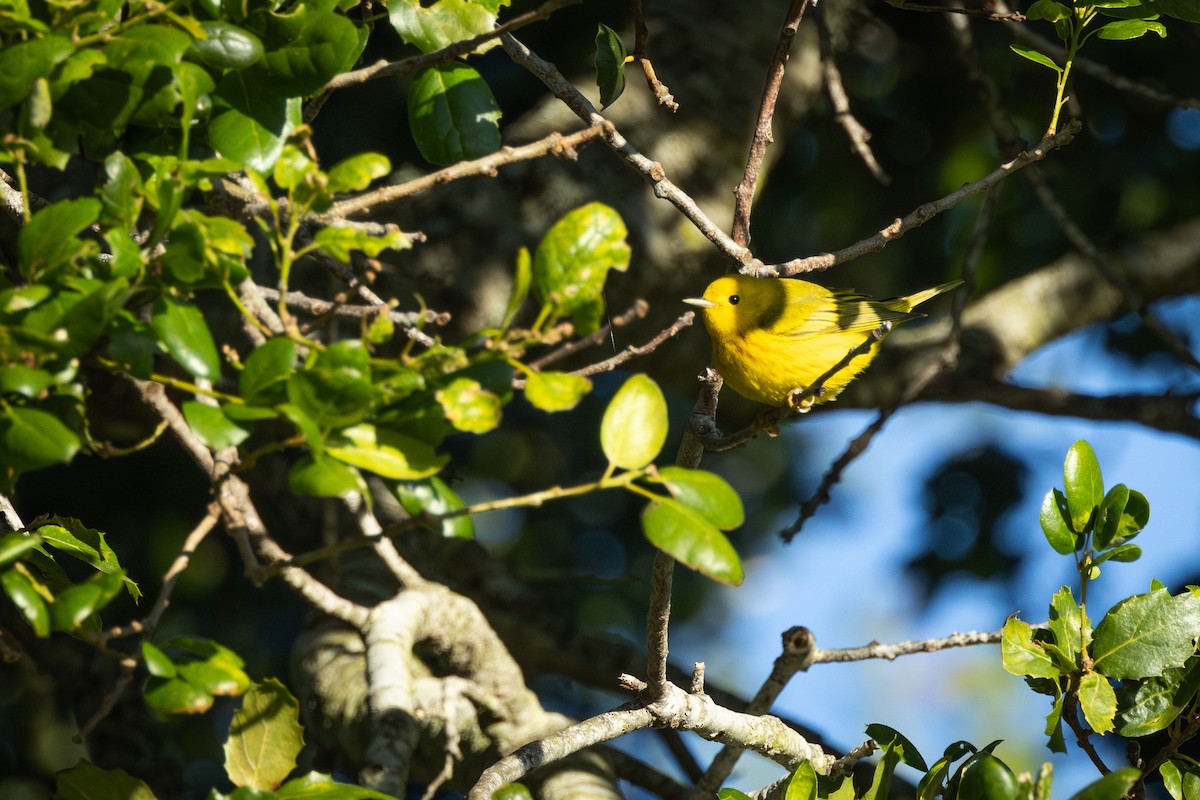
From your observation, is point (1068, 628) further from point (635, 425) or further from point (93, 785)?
point (93, 785)

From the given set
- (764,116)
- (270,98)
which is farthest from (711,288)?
(270,98)

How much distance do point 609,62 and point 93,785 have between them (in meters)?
1.32

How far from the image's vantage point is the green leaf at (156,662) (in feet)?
3.29

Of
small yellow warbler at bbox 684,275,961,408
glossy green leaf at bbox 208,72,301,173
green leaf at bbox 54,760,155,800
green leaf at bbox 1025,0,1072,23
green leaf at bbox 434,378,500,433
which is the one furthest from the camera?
small yellow warbler at bbox 684,275,961,408

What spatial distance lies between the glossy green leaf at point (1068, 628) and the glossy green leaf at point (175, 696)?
129 cm

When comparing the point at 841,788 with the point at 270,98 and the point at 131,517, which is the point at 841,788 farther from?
the point at 131,517

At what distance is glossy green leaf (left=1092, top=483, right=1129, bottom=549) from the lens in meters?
1.68

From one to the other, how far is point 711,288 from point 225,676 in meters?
2.20

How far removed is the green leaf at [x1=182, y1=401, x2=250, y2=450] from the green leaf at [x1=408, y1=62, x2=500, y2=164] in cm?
72

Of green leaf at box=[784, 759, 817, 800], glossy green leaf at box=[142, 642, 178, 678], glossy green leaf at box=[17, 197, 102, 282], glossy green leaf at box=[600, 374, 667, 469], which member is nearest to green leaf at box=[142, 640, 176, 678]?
glossy green leaf at box=[142, 642, 178, 678]

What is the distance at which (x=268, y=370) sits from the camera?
3.25ft

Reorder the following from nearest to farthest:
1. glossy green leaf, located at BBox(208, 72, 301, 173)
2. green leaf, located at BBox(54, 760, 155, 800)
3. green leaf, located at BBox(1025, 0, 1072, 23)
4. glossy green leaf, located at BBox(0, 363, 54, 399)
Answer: glossy green leaf, located at BBox(0, 363, 54, 399)
glossy green leaf, located at BBox(208, 72, 301, 173)
green leaf, located at BBox(54, 760, 155, 800)
green leaf, located at BBox(1025, 0, 1072, 23)

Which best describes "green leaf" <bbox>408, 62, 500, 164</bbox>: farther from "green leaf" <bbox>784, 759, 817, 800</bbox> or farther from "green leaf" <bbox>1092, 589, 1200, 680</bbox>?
"green leaf" <bbox>1092, 589, 1200, 680</bbox>

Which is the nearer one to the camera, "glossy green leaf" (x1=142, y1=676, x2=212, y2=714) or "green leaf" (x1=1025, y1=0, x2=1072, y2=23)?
"glossy green leaf" (x1=142, y1=676, x2=212, y2=714)
